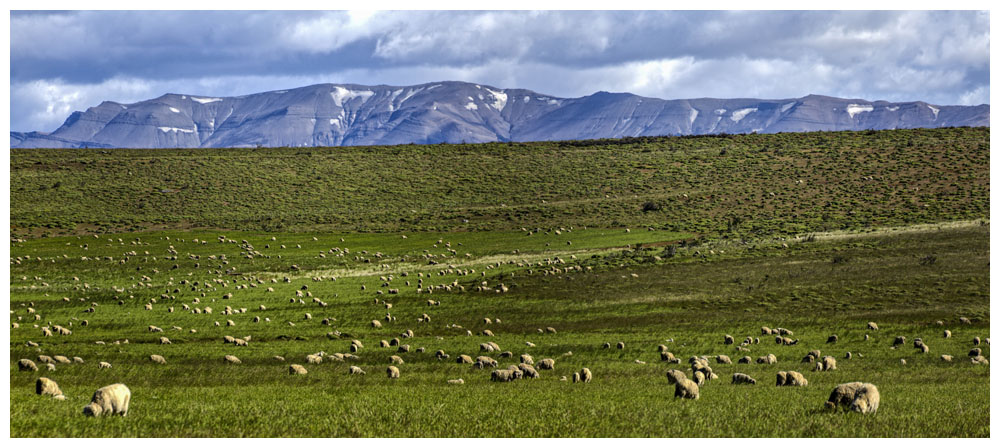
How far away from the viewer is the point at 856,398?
1571cm

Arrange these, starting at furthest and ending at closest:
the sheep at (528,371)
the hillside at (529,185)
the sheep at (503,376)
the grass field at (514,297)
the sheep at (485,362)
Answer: the hillside at (529,185) → the sheep at (485,362) → the sheep at (528,371) → the sheep at (503,376) → the grass field at (514,297)

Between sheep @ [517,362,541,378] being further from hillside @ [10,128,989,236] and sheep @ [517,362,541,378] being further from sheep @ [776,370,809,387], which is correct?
hillside @ [10,128,989,236]

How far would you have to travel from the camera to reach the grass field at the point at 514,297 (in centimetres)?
1556

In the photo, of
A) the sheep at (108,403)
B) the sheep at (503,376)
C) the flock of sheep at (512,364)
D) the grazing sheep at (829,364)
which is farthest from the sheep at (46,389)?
the grazing sheep at (829,364)

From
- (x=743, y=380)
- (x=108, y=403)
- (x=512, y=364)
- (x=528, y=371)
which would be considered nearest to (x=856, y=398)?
(x=743, y=380)

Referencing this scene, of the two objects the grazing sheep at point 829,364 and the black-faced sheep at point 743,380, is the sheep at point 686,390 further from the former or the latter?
the grazing sheep at point 829,364

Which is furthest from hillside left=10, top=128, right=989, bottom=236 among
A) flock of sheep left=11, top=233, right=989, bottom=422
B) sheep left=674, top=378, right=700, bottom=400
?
sheep left=674, top=378, right=700, bottom=400

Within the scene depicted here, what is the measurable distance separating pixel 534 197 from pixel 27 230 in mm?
58579

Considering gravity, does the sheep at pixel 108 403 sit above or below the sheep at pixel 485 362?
above

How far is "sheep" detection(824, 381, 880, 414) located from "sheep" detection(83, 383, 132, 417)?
1261 centimetres

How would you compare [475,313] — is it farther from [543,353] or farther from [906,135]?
[906,135]

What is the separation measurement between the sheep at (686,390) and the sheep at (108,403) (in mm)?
10718

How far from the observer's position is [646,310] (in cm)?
4016

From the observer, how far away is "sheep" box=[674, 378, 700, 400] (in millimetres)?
17828
